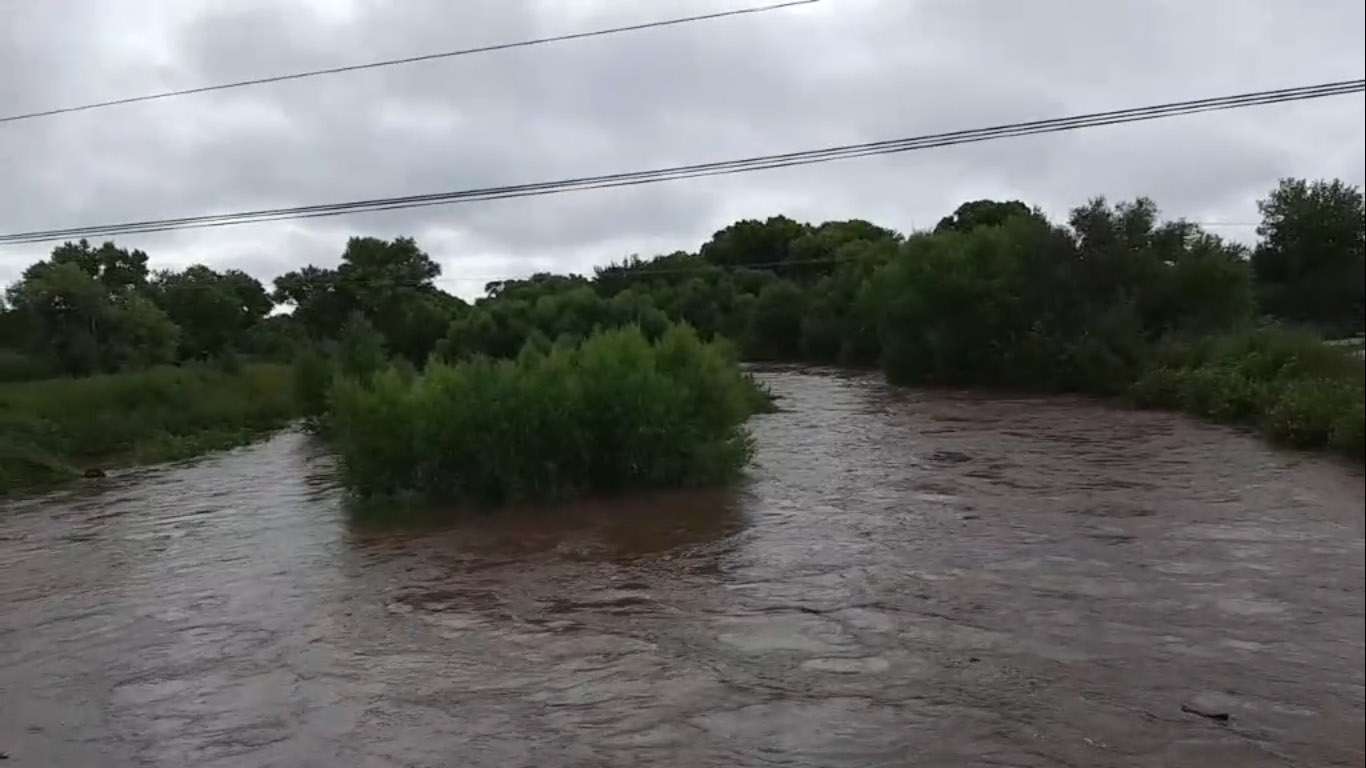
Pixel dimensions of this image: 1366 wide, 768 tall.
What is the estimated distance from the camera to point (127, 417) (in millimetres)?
32812

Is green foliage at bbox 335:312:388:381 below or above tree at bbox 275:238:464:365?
below

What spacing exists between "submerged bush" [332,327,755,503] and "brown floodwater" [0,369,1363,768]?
0.73 metres

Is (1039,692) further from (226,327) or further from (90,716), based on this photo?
(226,327)

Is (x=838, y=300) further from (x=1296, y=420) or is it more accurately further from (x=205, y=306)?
(x=1296, y=420)

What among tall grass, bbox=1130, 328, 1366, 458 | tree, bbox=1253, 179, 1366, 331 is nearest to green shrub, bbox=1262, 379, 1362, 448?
tall grass, bbox=1130, 328, 1366, 458

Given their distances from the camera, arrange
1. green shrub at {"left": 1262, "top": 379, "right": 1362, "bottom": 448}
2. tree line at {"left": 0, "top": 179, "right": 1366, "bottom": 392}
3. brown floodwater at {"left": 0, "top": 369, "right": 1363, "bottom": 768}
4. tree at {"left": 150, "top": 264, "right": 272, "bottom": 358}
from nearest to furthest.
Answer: brown floodwater at {"left": 0, "top": 369, "right": 1363, "bottom": 768}
green shrub at {"left": 1262, "top": 379, "right": 1362, "bottom": 448}
tree line at {"left": 0, "top": 179, "right": 1366, "bottom": 392}
tree at {"left": 150, "top": 264, "right": 272, "bottom": 358}

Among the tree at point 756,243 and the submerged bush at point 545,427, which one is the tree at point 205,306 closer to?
the tree at point 756,243

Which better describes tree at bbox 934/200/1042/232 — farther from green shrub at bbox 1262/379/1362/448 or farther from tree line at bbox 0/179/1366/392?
green shrub at bbox 1262/379/1362/448

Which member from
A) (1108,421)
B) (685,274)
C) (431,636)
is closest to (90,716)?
(431,636)

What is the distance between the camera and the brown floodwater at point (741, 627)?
679 centimetres

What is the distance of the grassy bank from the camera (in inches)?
1057

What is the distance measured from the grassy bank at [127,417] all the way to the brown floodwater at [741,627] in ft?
29.5

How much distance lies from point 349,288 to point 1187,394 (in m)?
44.2

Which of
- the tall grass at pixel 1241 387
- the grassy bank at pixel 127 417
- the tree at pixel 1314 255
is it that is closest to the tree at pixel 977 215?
the tall grass at pixel 1241 387
